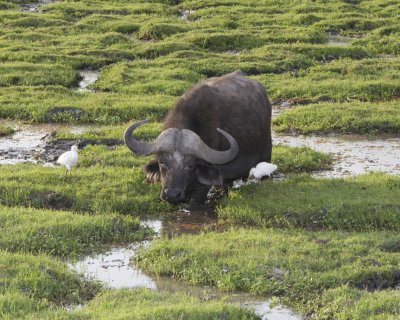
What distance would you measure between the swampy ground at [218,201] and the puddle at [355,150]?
7.8 inches

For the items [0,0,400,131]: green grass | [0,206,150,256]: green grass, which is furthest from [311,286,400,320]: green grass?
[0,0,400,131]: green grass

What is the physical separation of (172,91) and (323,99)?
257cm

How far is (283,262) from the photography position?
24.2ft

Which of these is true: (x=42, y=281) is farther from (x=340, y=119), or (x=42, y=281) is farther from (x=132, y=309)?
(x=340, y=119)

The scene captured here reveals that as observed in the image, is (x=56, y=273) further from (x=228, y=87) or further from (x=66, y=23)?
(x=66, y=23)

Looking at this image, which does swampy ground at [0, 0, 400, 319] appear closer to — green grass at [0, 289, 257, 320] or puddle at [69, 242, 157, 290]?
green grass at [0, 289, 257, 320]

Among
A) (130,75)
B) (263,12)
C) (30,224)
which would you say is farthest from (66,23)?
(30,224)

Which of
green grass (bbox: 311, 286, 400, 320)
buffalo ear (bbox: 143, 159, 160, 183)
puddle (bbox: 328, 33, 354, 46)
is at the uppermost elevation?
green grass (bbox: 311, 286, 400, 320)

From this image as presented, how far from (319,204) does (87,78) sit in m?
8.70

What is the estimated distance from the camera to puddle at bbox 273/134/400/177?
435 inches

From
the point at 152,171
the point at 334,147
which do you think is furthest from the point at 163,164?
the point at 334,147

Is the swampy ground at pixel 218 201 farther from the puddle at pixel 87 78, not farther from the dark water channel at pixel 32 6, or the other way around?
the dark water channel at pixel 32 6

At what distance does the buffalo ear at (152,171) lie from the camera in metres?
9.56

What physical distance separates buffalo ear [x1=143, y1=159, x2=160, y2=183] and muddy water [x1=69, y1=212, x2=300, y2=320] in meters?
0.62
